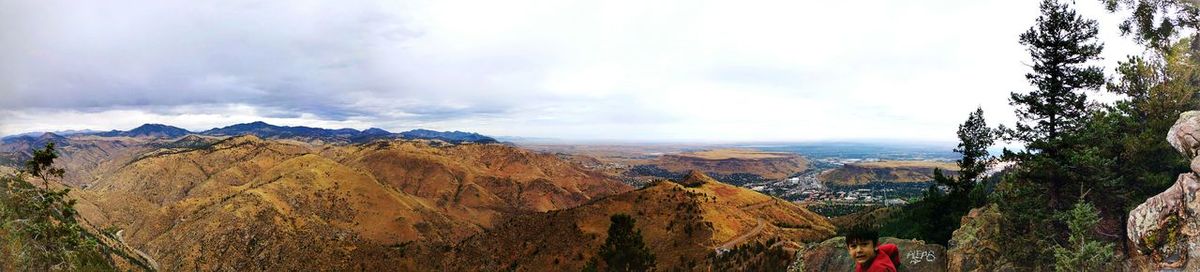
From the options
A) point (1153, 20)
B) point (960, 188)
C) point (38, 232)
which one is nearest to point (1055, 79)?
point (1153, 20)

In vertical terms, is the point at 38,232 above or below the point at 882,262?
below

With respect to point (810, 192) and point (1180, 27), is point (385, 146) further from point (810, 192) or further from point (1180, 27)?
point (1180, 27)

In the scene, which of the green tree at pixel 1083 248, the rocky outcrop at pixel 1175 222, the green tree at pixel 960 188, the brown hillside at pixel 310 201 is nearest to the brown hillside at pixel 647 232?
the brown hillside at pixel 310 201

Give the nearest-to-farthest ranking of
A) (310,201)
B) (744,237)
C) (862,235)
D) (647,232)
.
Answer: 1. (862,235)
2. (744,237)
3. (647,232)
4. (310,201)

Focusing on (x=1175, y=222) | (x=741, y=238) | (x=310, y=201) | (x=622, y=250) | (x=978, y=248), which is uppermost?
(x=1175, y=222)

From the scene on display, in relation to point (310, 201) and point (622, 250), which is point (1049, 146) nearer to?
point (622, 250)

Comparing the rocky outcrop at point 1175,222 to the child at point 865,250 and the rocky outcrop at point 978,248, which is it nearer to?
the rocky outcrop at point 978,248

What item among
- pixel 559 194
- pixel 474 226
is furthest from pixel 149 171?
pixel 559 194
